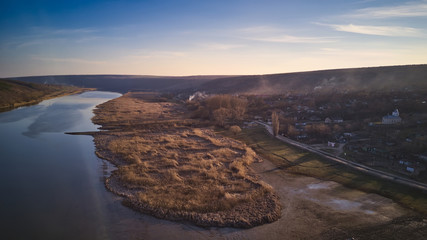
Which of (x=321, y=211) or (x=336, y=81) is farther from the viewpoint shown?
(x=336, y=81)

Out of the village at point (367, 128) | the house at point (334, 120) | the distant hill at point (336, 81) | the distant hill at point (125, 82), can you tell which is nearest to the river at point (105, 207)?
the village at point (367, 128)

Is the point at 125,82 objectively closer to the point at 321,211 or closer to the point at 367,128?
the point at 367,128

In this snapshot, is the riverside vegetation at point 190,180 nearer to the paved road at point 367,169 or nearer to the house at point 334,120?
the paved road at point 367,169

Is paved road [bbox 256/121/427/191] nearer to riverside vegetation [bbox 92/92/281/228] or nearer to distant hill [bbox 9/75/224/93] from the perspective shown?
riverside vegetation [bbox 92/92/281/228]

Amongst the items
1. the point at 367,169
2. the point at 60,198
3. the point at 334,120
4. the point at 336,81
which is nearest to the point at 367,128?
the point at 334,120

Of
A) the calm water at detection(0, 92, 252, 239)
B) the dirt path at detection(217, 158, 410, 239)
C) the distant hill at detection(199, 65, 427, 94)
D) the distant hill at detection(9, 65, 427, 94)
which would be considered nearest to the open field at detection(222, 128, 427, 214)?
the dirt path at detection(217, 158, 410, 239)
